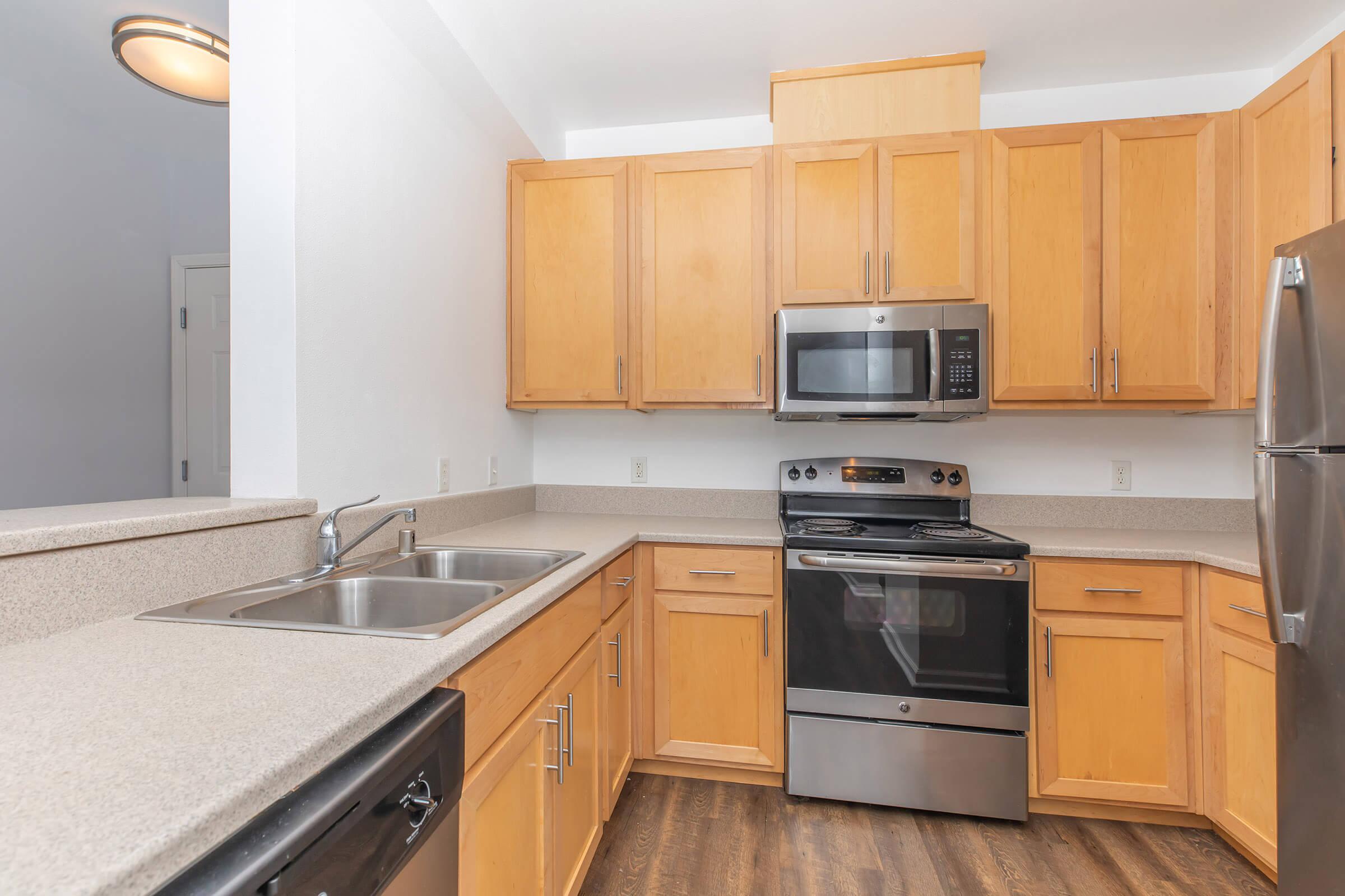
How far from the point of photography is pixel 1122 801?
5.77ft

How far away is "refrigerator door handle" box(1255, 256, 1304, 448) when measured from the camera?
1.19 metres

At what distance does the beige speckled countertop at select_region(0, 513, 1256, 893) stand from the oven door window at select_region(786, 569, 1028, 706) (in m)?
1.08

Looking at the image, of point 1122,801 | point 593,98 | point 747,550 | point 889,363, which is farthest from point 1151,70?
point 1122,801

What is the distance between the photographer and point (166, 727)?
582 mm

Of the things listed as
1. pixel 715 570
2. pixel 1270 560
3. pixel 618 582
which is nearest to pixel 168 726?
pixel 618 582

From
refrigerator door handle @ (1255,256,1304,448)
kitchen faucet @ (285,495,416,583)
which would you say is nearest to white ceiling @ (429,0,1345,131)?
refrigerator door handle @ (1255,256,1304,448)

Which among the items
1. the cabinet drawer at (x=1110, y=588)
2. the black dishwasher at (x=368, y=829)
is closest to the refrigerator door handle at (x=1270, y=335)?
the cabinet drawer at (x=1110, y=588)

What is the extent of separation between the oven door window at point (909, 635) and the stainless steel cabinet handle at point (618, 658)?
0.53m

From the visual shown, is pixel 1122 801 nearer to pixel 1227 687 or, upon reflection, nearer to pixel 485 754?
pixel 1227 687

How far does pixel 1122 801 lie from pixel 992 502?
99 centimetres

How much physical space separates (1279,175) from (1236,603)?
4.21 feet

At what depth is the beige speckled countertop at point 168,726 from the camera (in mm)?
411

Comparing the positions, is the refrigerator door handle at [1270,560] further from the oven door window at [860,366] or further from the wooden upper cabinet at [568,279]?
the wooden upper cabinet at [568,279]

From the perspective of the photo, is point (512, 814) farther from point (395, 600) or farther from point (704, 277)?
point (704, 277)
